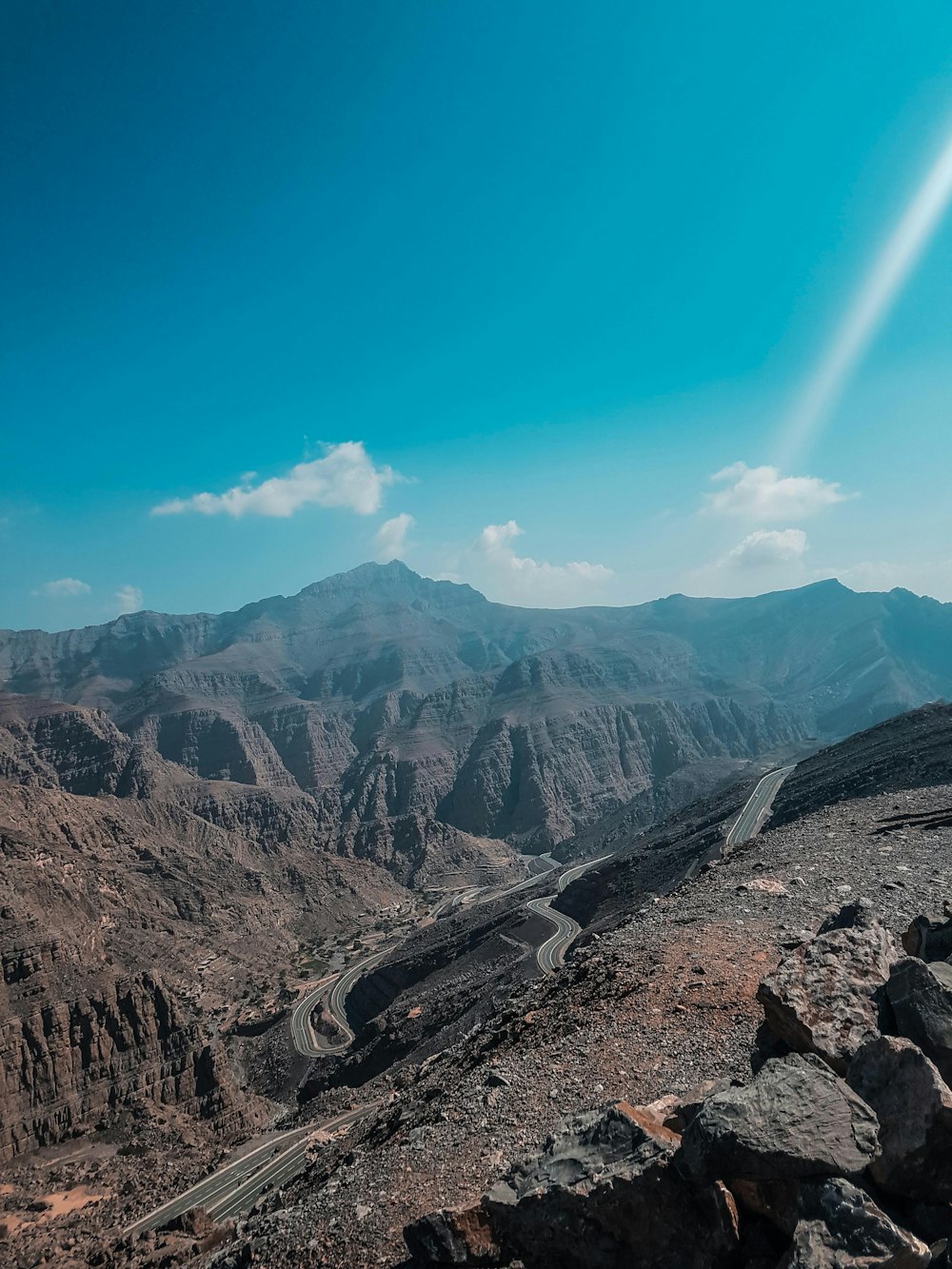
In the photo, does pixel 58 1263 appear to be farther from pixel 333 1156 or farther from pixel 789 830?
pixel 789 830

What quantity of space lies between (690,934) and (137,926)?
7643 centimetres

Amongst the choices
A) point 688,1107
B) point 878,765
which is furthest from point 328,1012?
point 688,1107

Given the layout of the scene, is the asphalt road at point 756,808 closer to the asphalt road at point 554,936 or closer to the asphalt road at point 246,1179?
the asphalt road at point 554,936

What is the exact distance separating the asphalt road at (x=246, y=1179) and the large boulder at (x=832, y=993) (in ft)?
84.6

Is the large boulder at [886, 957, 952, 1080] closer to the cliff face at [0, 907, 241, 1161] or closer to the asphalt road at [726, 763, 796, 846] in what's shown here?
the asphalt road at [726, 763, 796, 846]

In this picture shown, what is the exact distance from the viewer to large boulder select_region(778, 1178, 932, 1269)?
5.17 metres

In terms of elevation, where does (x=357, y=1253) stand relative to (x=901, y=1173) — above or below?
below

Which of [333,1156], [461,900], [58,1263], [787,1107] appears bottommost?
[461,900]

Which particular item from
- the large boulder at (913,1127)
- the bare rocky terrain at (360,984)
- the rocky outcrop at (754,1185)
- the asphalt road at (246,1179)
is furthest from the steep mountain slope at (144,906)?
the large boulder at (913,1127)

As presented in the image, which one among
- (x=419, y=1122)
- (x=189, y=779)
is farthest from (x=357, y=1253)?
(x=189, y=779)

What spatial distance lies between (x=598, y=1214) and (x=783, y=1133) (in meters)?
1.98

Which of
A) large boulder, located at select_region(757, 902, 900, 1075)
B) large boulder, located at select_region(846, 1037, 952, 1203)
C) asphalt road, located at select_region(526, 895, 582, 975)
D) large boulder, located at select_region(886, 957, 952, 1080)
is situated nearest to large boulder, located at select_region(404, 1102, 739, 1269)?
large boulder, located at select_region(846, 1037, 952, 1203)

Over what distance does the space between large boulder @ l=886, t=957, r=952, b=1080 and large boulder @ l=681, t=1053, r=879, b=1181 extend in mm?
1662

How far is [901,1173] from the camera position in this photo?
5.92m
